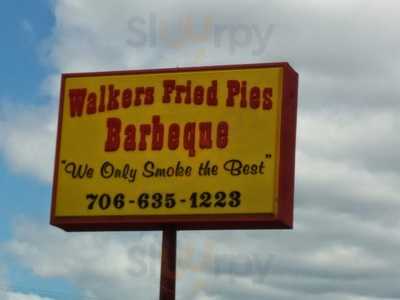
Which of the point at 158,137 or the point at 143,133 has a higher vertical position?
the point at 143,133

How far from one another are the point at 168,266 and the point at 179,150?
284 cm

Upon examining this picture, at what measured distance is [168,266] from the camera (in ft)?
105

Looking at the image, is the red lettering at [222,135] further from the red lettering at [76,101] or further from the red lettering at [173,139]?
the red lettering at [76,101]

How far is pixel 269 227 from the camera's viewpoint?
106 feet

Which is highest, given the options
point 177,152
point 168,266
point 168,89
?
point 168,89

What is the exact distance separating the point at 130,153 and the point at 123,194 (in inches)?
41.7

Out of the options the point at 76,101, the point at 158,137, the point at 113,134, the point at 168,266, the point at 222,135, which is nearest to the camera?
the point at 168,266

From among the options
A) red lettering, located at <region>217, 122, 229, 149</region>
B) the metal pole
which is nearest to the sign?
red lettering, located at <region>217, 122, 229, 149</region>

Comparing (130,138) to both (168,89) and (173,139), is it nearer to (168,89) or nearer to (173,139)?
(173,139)

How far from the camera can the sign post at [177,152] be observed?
32.0 meters

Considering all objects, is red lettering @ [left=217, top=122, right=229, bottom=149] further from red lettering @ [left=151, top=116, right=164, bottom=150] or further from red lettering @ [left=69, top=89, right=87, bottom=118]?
red lettering @ [left=69, top=89, right=87, bottom=118]

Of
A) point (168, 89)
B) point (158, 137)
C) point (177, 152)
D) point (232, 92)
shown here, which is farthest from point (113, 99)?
point (232, 92)

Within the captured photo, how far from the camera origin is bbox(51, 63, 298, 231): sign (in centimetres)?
3203

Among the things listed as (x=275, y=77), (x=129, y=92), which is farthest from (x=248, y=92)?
(x=129, y=92)
